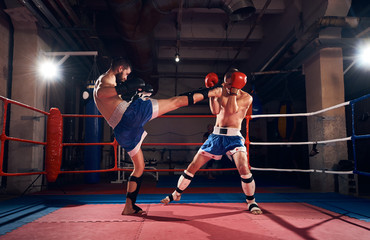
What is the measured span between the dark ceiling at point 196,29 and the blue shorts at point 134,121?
192 cm

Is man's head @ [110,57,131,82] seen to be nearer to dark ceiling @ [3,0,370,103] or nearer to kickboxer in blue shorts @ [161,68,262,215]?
kickboxer in blue shorts @ [161,68,262,215]

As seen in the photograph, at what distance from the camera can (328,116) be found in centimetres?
435

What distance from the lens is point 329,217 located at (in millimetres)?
2199

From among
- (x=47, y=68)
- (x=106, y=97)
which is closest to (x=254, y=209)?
(x=106, y=97)

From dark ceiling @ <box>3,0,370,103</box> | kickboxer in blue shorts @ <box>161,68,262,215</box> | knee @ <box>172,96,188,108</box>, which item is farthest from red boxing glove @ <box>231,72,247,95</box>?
dark ceiling @ <box>3,0,370,103</box>

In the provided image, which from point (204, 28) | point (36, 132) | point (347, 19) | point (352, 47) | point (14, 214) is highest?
point (204, 28)

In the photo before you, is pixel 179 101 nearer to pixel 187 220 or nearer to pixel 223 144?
pixel 223 144

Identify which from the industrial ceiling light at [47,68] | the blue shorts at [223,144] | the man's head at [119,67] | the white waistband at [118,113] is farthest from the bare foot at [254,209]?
the industrial ceiling light at [47,68]

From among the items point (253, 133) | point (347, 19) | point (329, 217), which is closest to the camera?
point (329, 217)

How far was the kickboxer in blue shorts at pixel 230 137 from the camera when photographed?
245 centimetres

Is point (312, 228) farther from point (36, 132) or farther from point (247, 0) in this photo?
point (36, 132)

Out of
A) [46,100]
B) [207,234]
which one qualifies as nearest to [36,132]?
[46,100]

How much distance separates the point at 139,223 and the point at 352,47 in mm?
4445

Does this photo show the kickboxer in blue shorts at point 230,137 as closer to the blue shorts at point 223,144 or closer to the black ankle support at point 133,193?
the blue shorts at point 223,144
